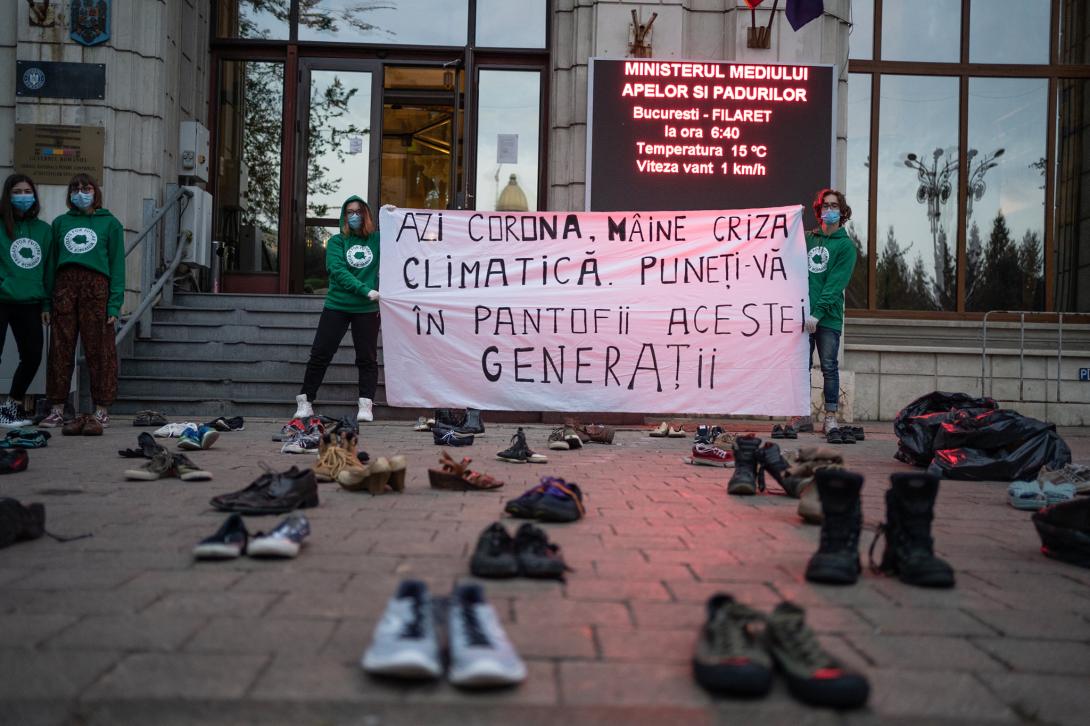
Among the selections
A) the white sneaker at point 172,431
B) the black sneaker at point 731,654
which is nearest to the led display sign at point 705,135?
the white sneaker at point 172,431

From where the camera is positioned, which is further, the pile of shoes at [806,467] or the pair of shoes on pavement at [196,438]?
the pair of shoes on pavement at [196,438]

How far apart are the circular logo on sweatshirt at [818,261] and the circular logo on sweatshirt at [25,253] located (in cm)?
720

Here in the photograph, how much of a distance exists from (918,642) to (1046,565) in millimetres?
1473

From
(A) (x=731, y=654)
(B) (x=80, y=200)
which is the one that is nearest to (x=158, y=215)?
(B) (x=80, y=200)

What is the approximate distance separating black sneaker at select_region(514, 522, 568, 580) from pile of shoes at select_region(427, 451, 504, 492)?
1.86 metres

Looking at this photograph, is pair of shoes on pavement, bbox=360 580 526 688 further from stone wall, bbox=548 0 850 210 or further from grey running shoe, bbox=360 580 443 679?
stone wall, bbox=548 0 850 210

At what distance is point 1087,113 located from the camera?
41.9ft

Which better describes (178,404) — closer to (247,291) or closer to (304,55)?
(247,291)

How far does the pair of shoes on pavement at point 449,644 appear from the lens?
220 centimetres

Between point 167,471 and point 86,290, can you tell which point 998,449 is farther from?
point 86,290

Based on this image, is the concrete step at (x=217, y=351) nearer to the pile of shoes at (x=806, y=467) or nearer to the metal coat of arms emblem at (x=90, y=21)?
the metal coat of arms emblem at (x=90, y=21)

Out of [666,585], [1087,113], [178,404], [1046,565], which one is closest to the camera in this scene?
[666,585]

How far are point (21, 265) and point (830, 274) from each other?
751 cm

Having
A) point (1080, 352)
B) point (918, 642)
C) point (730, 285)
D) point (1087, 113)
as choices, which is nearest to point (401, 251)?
point (730, 285)
